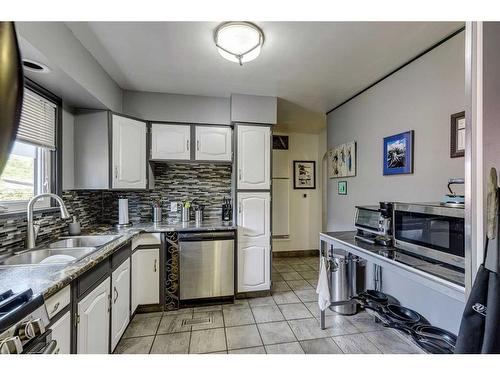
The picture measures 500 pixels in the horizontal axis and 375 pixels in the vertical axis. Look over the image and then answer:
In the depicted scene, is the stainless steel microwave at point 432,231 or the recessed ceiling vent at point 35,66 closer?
the stainless steel microwave at point 432,231

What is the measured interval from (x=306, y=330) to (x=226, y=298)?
943mm

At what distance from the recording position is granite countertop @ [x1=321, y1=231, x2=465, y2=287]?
1.19 m

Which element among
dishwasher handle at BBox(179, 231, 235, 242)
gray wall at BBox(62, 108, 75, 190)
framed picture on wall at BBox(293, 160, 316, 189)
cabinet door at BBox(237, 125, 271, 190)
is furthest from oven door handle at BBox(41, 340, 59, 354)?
framed picture on wall at BBox(293, 160, 316, 189)

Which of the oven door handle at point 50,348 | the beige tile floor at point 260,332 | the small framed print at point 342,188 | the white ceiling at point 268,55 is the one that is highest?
the white ceiling at point 268,55

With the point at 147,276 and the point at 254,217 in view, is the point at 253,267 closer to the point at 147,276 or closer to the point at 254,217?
the point at 254,217

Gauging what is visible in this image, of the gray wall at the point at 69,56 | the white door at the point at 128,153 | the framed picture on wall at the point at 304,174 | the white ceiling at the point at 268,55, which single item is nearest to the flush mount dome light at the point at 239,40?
the white ceiling at the point at 268,55

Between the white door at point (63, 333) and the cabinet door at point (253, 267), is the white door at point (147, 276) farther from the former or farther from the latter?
the white door at point (63, 333)

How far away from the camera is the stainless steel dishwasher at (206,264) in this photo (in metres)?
2.51

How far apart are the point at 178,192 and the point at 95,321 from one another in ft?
5.84

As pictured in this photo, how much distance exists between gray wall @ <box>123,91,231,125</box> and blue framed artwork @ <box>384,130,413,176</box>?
178cm

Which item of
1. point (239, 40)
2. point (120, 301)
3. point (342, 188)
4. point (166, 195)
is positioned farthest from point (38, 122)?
point (342, 188)

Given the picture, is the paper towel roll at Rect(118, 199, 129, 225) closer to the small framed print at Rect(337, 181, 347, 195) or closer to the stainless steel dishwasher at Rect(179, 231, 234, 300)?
the stainless steel dishwasher at Rect(179, 231, 234, 300)

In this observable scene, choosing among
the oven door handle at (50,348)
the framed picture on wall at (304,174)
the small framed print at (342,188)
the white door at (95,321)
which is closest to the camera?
the oven door handle at (50,348)

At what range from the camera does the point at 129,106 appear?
2.72 m
